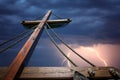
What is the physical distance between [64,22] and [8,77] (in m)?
8.49

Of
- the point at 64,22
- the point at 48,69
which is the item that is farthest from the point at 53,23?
the point at 48,69

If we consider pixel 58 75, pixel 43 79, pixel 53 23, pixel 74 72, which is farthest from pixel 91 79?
pixel 53 23

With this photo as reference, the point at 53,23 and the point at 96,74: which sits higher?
the point at 53,23

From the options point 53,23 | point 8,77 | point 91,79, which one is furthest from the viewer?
point 53,23

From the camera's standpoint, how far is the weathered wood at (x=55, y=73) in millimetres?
3822

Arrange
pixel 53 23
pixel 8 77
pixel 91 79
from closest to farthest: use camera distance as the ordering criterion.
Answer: pixel 8 77 → pixel 91 79 → pixel 53 23

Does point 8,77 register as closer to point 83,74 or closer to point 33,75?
point 33,75

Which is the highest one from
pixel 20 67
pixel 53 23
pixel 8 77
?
pixel 53 23

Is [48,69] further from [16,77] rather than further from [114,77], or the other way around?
[114,77]

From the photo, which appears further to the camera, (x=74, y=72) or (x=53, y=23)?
(x=53, y=23)

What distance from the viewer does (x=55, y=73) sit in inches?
155

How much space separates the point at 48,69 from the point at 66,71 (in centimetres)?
39

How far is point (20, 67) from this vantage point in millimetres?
3988

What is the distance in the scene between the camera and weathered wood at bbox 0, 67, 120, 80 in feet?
12.5
